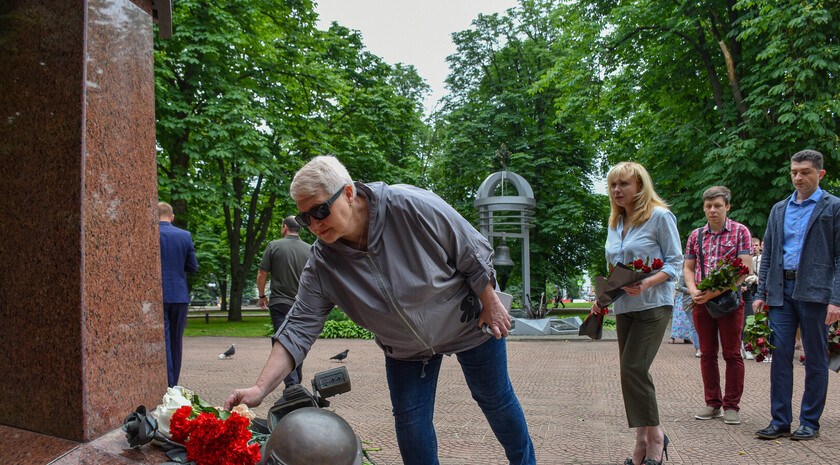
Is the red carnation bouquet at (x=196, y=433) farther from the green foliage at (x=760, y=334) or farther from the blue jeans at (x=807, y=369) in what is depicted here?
the green foliage at (x=760, y=334)

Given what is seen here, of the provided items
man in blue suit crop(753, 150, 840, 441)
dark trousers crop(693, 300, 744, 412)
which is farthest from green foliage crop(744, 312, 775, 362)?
man in blue suit crop(753, 150, 840, 441)

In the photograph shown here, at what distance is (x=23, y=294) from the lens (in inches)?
→ 119

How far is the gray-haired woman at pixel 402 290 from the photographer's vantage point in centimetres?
281

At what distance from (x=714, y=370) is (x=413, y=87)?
33247mm

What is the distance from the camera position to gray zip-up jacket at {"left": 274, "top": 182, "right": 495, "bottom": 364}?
2920 mm

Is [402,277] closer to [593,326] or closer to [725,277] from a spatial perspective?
[593,326]

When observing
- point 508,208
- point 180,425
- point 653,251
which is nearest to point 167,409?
point 180,425

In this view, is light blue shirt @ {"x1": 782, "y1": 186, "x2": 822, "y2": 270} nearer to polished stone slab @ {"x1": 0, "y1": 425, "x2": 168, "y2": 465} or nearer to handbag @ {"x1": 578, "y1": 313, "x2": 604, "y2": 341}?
handbag @ {"x1": 578, "y1": 313, "x2": 604, "y2": 341}

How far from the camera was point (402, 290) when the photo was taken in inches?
115

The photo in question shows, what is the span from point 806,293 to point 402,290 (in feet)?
12.0

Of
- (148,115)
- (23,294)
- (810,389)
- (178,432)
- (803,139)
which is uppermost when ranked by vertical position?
(803,139)

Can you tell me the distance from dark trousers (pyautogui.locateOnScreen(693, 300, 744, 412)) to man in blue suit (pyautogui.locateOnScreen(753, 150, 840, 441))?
34cm

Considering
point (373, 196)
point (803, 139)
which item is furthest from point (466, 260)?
point (803, 139)

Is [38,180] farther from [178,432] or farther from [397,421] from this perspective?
[397,421]
